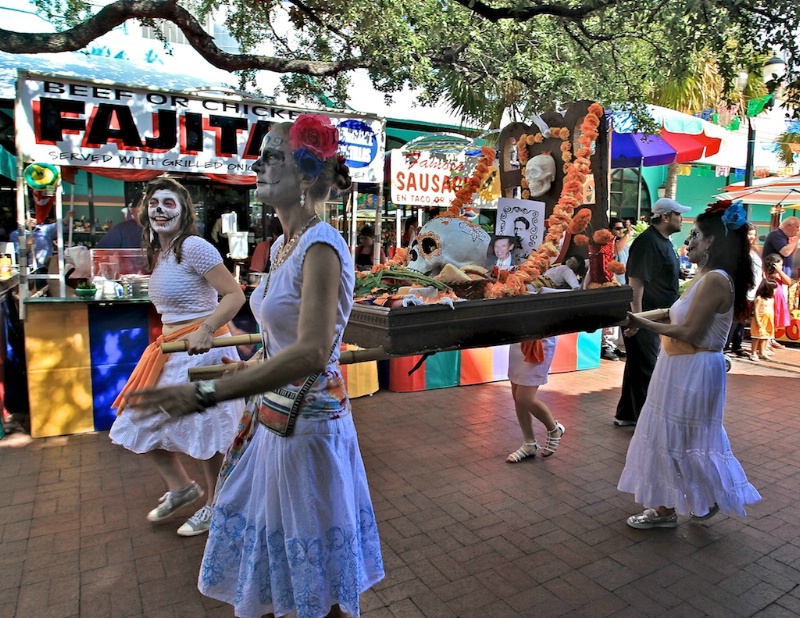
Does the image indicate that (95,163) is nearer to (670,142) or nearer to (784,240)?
(670,142)

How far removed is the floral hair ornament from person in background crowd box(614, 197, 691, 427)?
13.0 ft

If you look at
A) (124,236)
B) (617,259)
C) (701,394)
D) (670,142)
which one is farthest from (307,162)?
(670,142)

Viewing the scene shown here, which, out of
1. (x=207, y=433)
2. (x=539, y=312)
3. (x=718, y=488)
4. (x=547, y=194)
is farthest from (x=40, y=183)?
(x=718, y=488)

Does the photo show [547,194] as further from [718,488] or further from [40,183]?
[40,183]

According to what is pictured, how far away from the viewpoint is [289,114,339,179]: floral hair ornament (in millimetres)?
1901

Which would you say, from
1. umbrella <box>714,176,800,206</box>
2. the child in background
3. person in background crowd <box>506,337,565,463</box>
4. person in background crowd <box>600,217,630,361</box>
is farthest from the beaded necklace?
the child in background

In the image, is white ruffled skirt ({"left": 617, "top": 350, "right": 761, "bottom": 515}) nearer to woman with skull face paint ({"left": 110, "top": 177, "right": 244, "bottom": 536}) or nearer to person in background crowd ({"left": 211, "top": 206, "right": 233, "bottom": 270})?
woman with skull face paint ({"left": 110, "top": 177, "right": 244, "bottom": 536})

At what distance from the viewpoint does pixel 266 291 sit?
1.97 meters

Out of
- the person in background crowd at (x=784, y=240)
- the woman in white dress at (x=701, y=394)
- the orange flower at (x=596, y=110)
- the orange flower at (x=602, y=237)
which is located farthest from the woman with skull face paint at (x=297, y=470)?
the person in background crowd at (x=784, y=240)

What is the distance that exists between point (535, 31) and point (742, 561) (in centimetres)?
696

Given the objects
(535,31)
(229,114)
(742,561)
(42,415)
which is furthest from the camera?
(535,31)

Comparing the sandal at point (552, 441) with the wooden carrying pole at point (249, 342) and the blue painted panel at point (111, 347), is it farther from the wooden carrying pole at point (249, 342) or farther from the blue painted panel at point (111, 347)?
the blue painted panel at point (111, 347)

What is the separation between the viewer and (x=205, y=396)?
1.58 meters

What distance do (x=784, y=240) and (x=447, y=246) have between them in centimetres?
879
